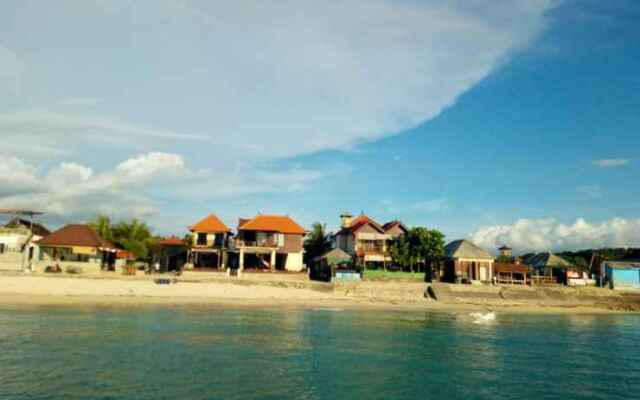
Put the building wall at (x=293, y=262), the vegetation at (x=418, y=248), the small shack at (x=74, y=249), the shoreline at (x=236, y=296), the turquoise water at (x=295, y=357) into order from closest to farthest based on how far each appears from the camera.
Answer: the turquoise water at (x=295, y=357), the shoreline at (x=236, y=296), the small shack at (x=74, y=249), the vegetation at (x=418, y=248), the building wall at (x=293, y=262)

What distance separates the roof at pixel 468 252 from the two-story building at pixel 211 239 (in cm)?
2423

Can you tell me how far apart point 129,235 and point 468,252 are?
127 ft

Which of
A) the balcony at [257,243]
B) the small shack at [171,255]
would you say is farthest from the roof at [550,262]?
the small shack at [171,255]

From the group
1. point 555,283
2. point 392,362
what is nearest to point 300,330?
point 392,362

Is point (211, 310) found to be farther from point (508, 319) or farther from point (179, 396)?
point (508, 319)

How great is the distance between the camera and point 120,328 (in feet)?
82.3

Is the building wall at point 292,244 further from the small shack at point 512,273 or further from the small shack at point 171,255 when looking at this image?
the small shack at point 512,273

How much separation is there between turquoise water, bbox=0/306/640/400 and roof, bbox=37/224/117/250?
47.9 feet

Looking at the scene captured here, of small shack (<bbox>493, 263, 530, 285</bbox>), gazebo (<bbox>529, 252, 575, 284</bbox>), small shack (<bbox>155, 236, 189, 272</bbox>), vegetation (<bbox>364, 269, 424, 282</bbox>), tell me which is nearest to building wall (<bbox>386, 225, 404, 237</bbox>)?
vegetation (<bbox>364, 269, 424, 282</bbox>)

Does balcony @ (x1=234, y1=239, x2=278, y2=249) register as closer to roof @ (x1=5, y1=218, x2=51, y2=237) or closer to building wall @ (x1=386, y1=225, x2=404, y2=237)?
building wall @ (x1=386, y1=225, x2=404, y2=237)

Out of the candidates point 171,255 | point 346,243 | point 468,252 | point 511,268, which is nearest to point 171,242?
point 171,255

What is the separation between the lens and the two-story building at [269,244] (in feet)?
162

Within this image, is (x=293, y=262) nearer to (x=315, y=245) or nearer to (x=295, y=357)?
(x=315, y=245)

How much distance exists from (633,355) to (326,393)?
18.4 metres
